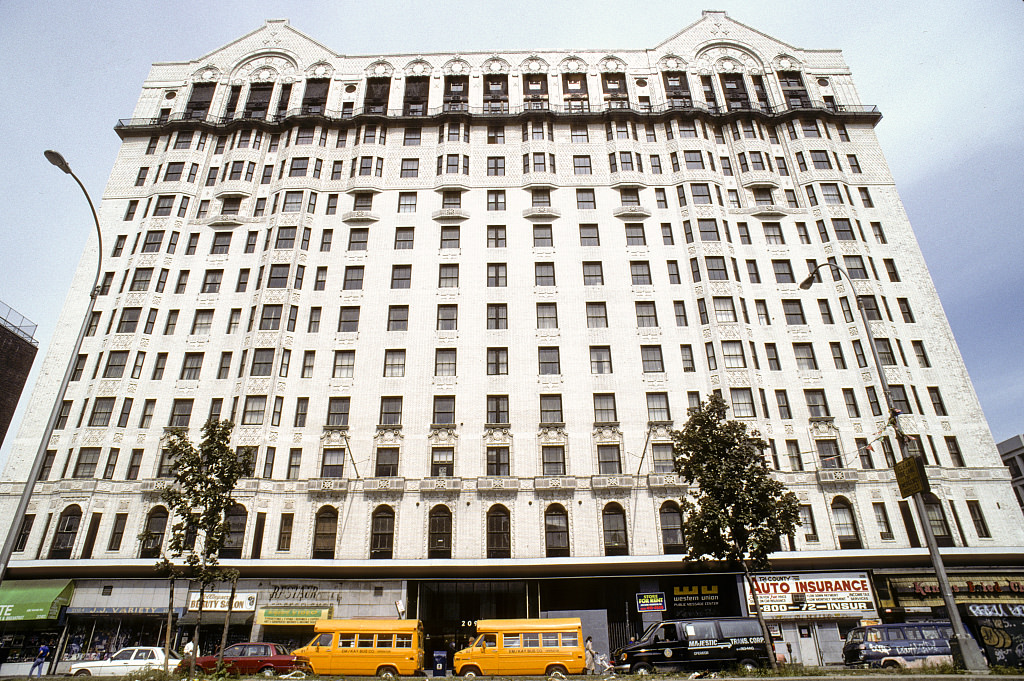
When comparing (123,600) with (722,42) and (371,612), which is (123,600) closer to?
(371,612)

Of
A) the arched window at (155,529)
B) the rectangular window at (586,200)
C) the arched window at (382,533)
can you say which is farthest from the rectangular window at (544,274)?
the arched window at (155,529)

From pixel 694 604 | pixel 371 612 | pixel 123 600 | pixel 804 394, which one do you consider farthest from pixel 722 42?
pixel 123 600

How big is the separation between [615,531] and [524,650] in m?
10.5

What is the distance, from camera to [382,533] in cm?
3391

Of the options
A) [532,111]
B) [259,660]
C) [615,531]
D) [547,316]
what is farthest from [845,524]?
[532,111]

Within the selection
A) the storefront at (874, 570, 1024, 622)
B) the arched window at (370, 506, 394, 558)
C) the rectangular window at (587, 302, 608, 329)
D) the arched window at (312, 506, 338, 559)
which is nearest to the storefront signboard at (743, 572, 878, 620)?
the storefront at (874, 570, 1024, 622)

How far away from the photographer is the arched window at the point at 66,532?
33.3 metres

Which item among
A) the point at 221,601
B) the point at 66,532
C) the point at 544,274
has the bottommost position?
the point at 221,601

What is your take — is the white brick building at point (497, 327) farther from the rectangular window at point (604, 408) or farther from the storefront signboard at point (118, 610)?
the storefront signboard at point (118, 610)

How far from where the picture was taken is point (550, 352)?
39031 millimetres

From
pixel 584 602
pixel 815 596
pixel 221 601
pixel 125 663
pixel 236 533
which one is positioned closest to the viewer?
pixel 125 663

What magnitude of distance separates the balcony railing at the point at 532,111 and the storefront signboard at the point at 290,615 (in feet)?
122

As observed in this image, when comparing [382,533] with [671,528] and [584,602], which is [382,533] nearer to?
[584,602]

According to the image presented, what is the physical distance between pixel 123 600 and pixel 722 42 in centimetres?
6255
